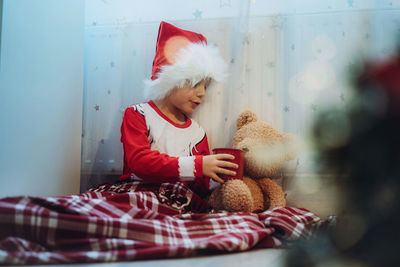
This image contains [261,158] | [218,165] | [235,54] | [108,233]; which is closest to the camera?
[108,233]

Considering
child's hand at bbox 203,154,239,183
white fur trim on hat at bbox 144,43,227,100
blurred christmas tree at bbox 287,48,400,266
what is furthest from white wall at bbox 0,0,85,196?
blurred christmas tree at bbox 287,48,400,266

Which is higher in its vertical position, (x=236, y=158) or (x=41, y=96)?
(x=41, y=96)

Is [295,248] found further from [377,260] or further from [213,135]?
[213,135]

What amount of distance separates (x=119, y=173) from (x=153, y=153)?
0.33 m

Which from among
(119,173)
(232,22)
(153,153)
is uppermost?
(232,22)

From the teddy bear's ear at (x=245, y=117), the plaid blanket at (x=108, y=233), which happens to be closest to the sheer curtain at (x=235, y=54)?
the teddy bear's ear at (x=245, y=117)

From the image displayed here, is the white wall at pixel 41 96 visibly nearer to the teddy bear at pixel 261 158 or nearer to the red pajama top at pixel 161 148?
the red pajama top at pixel 161 148

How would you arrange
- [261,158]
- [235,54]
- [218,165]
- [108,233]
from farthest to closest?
[235,54], [261,158], [218,165], [108,233]

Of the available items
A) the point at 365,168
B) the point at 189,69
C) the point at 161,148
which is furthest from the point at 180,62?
the point at 365,168

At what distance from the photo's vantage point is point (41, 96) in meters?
1.01

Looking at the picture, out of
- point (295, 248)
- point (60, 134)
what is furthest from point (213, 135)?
point (295, 248)

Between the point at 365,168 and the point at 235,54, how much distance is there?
0.99m

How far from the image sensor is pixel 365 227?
0.93 feet

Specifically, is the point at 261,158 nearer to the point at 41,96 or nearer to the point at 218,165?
the point at 218,165
